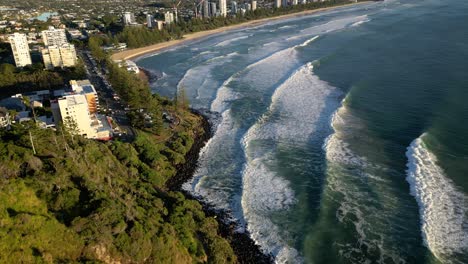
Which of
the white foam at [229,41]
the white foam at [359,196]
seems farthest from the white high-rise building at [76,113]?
the white foam at [229,41]

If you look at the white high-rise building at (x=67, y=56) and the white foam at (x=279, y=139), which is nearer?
the white foam at (x=279, y=139)

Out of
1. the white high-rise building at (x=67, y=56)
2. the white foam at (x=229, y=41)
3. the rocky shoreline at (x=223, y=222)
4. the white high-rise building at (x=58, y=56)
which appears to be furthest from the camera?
the white foam at (x=229, y=41)

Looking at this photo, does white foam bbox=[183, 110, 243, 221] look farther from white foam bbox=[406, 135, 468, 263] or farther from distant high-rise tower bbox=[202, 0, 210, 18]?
distant high-rise tower bbox=[202, 0, 210, 18]

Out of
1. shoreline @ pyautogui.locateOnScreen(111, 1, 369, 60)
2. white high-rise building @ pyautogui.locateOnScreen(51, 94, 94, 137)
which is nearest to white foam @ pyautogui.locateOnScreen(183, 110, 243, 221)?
white high-rise building @ pyautogui.locateOnScreen(51, 94, 94, 137)

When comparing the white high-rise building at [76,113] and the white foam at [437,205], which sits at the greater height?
the white high-rise building at [76,113]

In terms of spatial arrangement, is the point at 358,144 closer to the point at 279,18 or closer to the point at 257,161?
the point at 257,161

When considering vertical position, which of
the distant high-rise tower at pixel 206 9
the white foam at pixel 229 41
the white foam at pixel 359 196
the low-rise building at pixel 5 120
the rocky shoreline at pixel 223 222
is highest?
the distant high-rise tower at pixel 206 9

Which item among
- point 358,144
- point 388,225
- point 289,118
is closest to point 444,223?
point 388,225

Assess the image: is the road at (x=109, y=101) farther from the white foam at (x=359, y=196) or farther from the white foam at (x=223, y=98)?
the white foam at (x=359, y=196)
